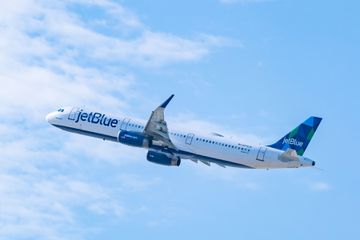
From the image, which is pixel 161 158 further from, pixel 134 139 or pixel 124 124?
pixel 124 124

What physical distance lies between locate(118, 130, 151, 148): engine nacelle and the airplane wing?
775mm

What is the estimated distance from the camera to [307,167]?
332 ft

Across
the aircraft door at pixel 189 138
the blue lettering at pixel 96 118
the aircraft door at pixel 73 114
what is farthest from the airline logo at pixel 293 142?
the aircraft door at pixel 73 114

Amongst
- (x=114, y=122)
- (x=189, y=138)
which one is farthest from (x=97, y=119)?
(x=189, y=138)

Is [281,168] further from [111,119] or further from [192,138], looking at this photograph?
[111,119]

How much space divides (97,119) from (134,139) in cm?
737

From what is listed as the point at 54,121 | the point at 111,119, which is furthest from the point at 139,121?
the point at 54,121

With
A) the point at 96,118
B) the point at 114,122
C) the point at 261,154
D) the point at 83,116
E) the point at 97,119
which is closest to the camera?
the point at 261,154

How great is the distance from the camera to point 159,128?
4171 inches

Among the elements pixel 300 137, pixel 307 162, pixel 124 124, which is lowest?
pixel 124 124

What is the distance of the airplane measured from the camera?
104 meters

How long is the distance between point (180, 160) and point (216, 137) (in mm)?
5012

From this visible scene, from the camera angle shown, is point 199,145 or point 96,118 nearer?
point 199,145

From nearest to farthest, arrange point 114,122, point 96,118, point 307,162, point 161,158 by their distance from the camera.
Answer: point 307,162 < point 161,158 < point 114,122 < point 96,118
